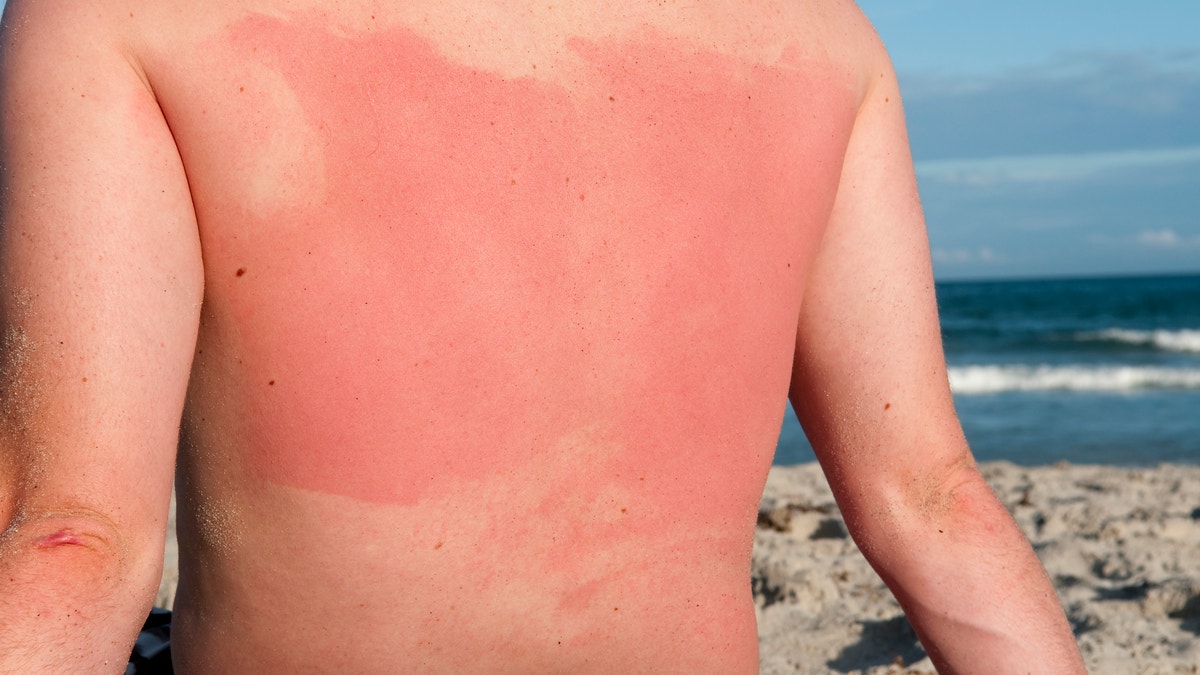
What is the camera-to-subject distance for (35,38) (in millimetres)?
787

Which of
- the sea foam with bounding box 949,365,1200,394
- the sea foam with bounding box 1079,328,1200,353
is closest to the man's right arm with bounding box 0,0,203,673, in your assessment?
the sea foam with bounding box 949,365,1200,394


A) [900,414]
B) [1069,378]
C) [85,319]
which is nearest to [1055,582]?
[900,414]

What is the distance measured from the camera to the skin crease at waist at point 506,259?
83cm

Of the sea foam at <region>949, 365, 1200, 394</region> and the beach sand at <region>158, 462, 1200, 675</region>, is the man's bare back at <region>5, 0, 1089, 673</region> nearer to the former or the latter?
the beach sand at <region>158, 462, 1200, 675</region>

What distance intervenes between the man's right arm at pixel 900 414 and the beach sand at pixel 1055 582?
184cm

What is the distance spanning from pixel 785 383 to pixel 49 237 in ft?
2.22

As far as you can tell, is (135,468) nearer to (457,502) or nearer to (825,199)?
(457,502)

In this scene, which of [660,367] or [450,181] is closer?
[450,181]

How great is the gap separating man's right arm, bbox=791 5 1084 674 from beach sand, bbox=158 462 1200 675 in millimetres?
1845

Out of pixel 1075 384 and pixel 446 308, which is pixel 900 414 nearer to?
pixel 446 308

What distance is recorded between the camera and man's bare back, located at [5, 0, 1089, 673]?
785mm

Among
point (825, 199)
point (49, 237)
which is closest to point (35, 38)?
point (49, 237)

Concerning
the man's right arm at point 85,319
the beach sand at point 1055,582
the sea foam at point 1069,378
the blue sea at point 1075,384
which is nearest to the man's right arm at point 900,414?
the man's right arm at point 85,319

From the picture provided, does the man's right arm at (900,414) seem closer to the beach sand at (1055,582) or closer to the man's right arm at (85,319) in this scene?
the man's right arm at (85,319)
